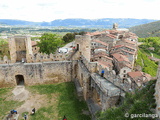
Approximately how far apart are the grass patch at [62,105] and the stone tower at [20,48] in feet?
20.0

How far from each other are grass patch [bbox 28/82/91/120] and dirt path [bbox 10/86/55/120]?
0.82 meters

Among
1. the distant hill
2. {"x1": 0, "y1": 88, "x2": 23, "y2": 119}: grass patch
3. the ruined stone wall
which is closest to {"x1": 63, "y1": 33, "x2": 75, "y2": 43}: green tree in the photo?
the ruined stone wall

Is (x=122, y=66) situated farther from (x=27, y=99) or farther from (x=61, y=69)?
(x=27, y=99)

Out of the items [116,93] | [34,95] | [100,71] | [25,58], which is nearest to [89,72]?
[100,71]

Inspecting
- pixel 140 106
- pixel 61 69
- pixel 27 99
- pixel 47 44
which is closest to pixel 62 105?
pixel 27 99

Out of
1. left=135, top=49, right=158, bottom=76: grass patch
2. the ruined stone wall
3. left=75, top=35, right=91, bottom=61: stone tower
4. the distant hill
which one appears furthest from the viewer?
the distant hill

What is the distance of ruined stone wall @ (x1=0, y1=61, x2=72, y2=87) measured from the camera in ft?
62.3

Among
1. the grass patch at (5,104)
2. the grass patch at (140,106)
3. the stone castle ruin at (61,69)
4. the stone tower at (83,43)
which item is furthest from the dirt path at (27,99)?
the grass patch at (140,106)

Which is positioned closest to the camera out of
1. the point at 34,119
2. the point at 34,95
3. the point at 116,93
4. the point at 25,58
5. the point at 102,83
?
the point at 116,93

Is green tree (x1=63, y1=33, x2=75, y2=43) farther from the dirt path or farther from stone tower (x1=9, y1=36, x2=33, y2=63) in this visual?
the dirt path

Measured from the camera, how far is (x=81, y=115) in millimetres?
13617

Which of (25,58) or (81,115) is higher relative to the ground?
(25,58)

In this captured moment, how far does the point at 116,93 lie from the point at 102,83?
212 centimetres

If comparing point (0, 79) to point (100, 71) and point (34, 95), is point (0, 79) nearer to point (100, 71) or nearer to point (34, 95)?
point (34, 95)
